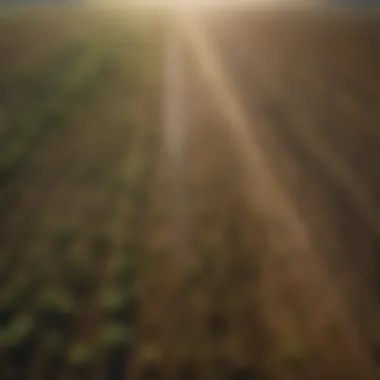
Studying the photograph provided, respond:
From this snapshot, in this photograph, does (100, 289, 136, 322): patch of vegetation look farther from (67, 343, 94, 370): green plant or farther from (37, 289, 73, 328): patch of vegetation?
(67, 343, 94, 370): green plant

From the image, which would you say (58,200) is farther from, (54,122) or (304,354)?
(304,354)

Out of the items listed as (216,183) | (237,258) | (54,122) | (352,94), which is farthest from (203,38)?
(237,258)

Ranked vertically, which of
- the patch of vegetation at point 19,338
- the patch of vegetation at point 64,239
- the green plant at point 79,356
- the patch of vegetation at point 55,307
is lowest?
the green plant at point 79,356

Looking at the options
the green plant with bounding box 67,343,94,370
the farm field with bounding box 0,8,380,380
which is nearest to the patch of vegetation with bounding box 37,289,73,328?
the farm field with bounding box 0,8,380,380

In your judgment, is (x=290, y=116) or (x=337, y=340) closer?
(x=337, y=340)

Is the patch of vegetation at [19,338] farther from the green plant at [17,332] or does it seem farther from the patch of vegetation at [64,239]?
the patch of vegetation at [64,239]

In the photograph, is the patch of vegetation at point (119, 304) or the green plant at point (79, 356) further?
the patch of vegetation at point (119, 304)

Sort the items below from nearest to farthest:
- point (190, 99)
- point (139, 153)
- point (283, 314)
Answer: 1. point (283, 314)
2. point (139, 153)
3. point (190, 99)

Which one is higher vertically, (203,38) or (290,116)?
(203,38)

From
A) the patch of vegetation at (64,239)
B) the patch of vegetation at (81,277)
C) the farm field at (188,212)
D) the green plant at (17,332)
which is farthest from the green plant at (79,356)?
the patch of vegetation at (64,239)
